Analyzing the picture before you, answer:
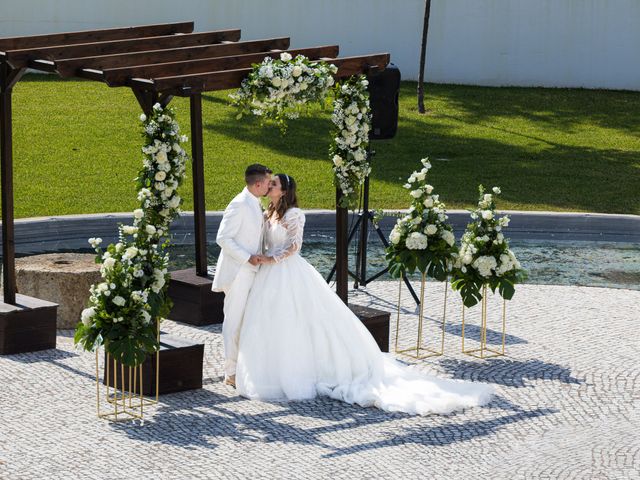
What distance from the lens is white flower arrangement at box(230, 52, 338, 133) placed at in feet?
31.1

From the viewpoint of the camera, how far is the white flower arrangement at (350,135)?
400 inches

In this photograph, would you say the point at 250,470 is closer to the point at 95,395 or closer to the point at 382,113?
the point at 95,395

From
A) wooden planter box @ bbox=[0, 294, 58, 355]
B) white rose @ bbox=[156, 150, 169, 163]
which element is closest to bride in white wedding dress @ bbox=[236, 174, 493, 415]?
white rose @ bbox=[156, 150, 169, 163]

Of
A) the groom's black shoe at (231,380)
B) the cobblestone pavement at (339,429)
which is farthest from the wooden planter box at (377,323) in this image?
the groom's black shoe at (231,380)

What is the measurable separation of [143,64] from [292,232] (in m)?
2.00

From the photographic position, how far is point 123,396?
859 centimetres

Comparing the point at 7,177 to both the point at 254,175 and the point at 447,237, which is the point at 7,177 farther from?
the point at 447,237

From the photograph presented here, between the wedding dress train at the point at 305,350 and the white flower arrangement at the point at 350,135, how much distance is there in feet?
2.88

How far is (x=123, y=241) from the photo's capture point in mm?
8648

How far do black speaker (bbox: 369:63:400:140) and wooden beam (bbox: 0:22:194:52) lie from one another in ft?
8.32

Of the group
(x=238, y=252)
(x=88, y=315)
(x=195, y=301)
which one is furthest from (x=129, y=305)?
(x=195, y=301)

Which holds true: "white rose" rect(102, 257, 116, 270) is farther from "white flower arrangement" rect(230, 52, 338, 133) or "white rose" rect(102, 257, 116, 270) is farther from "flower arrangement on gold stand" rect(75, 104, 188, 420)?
"white flower arrangement" rect(230, 52, 338, 133)

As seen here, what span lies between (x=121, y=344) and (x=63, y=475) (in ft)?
4.03

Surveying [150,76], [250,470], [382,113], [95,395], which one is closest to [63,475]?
[250,470]
